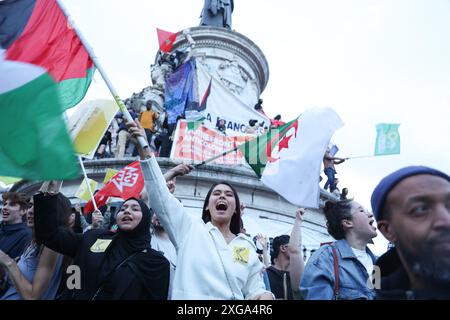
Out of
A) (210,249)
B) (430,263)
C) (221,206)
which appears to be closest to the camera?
(430,263)

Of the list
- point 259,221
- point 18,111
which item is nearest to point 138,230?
point 18,111

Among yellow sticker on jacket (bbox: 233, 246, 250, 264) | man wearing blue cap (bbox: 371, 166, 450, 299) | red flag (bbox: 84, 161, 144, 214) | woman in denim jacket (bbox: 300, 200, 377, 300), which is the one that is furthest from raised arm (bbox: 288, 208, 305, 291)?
red flag (bbox: 84, 161, 144, 214)

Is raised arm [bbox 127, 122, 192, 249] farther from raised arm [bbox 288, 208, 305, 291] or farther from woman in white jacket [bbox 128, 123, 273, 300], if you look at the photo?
raised arm [bbox 288, 208, 305, 291]

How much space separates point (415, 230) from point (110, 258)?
2.32 metres

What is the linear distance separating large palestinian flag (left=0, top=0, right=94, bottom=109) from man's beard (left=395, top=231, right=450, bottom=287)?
11.4 feet

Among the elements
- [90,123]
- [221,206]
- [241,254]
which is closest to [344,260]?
[241,254]

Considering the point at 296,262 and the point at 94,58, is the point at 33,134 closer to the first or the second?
the point at 94,58

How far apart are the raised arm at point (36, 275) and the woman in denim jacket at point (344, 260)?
6.16 ft

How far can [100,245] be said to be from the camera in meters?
3.43

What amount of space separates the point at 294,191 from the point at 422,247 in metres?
2.87

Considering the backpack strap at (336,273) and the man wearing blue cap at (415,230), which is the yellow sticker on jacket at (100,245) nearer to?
the backpack strap at (336,273)

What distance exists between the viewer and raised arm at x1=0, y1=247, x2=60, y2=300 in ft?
10.7

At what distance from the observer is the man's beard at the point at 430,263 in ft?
5.21

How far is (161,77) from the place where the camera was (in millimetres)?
18734
